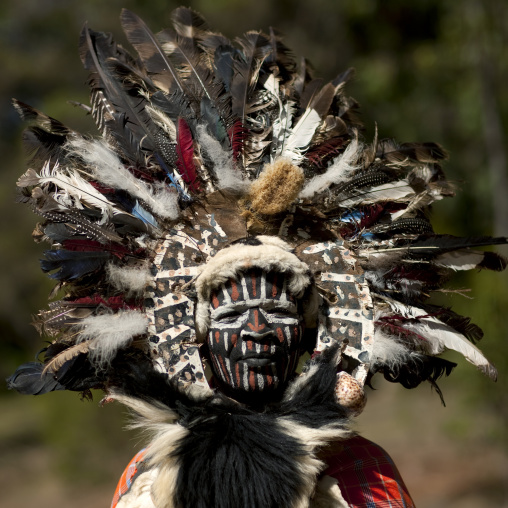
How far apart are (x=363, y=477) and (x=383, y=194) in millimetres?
1111

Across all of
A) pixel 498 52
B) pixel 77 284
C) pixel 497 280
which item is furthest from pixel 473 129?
pixel 77 284

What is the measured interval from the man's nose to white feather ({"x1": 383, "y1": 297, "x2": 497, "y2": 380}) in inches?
21.7

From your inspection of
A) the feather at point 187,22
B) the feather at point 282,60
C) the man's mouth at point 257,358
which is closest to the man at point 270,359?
the man's mouth at point 257,358

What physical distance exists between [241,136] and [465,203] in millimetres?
9542

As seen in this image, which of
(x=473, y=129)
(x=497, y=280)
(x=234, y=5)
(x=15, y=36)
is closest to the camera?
(x=497, y=280)

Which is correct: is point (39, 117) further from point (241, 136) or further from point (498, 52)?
point (498, 52)

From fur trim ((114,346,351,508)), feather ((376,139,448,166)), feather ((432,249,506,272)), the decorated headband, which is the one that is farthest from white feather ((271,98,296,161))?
fur trim ((114,346,351,508))

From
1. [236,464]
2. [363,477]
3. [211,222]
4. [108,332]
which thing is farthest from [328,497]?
[211,222]

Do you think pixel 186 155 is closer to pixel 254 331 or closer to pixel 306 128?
pixel 306 128

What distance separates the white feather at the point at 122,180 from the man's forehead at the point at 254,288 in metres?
0.36

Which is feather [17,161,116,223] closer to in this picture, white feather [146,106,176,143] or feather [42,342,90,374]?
white feather [146,106,176,143]

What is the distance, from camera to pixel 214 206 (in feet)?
Answer: 8.87

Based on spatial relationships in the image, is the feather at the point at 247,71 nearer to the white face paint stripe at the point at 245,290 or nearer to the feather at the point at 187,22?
the feather at the point at 187,22

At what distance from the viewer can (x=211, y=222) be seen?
267 centimetres
